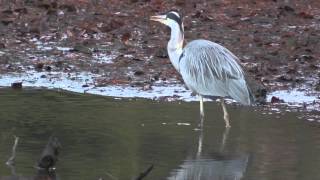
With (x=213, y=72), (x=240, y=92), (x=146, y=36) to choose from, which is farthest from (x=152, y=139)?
(x=146, y=36)

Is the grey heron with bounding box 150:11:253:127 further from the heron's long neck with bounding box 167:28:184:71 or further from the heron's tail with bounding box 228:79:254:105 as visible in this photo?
the heron's long neck with bounding box 167:28:184:71

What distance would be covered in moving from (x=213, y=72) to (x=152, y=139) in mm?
2059

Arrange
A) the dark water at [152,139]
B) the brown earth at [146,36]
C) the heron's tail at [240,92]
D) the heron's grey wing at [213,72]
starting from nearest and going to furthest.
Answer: the dark water at [152,139] < the heron's tail at [240,92] < the heron's grey wing at [213,72] < the brown earth at [146,36]

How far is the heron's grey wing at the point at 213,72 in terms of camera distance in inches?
512

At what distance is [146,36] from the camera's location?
1883 cm

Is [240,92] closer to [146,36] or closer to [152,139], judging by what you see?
[152,139]

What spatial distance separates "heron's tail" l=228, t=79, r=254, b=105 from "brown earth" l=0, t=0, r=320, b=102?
173 cm

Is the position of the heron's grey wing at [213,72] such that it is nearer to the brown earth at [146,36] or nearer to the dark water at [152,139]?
the dark water at [152,139]

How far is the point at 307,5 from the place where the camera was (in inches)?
829

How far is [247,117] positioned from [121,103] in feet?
6.23

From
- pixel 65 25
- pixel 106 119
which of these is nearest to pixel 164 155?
pixel 106 119

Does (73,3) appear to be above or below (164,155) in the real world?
above

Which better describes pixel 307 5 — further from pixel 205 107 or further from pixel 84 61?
pixel 205 107

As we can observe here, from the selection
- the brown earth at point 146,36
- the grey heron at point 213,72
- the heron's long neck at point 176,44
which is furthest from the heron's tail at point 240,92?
the brown earth at point 146,36
